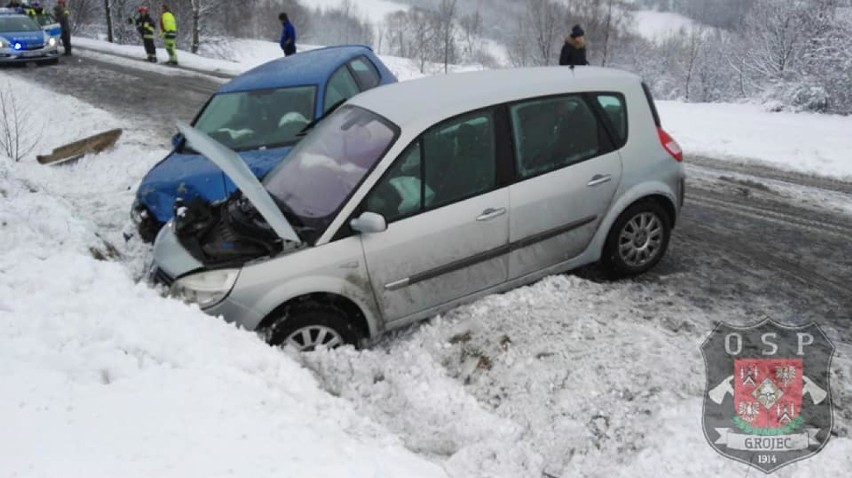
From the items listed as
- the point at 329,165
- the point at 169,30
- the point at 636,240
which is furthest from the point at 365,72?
the point at 169,30

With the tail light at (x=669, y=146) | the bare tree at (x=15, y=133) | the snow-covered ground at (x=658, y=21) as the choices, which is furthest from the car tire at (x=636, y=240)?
the snow-covered ground at (x=658, y=21)

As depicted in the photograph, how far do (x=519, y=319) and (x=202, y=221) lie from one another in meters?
2.50

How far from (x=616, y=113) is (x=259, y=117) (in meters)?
3.80

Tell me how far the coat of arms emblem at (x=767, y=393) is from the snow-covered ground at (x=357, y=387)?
89 mm

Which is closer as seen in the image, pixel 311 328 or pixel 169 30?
pixel 311 328

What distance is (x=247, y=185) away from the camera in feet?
13.0

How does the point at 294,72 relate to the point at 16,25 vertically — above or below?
below

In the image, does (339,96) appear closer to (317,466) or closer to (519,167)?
(519,167)

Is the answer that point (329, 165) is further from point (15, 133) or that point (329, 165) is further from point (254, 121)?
point (15, 133)

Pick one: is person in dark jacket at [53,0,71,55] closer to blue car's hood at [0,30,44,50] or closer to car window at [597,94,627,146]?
blue car's hood at [0,30,44,50]

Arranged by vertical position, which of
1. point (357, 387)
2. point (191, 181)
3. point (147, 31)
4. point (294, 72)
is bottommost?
point (357, 387)

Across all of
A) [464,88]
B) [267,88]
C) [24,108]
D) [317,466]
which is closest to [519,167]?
[464,88]

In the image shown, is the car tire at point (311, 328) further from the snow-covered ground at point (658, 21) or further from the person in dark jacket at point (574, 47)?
the snow-covered ground at point (658, 21)

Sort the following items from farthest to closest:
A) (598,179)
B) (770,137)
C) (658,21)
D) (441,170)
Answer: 1. (658,21)
2. (770,137)
3. (598,179)
4. (441,170)
